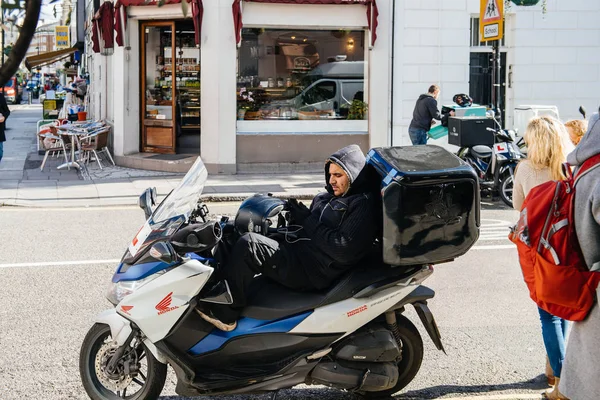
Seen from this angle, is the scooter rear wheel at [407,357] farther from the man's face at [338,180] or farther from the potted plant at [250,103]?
the potted plant at [250,103]

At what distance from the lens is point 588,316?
353cm

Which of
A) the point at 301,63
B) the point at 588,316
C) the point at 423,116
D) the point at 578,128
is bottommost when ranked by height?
the point at 588,316

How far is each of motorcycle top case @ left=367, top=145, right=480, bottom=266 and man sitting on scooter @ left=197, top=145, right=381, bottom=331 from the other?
0.58 feet

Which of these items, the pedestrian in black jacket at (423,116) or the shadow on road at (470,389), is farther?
the pedestrian in black jacket at (423,116)

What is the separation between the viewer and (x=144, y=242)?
462cm

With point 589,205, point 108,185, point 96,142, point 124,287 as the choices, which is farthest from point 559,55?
point 589,205

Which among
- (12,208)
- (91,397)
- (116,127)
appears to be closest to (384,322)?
(91,397)

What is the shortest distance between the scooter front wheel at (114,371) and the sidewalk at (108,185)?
26.9ft

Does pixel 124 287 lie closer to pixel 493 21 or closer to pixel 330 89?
pixel 493 21

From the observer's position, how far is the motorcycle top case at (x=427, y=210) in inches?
175

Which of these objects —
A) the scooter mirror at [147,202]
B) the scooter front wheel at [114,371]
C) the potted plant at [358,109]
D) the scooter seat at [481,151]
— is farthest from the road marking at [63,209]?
the scooter front wheel at [114,371]

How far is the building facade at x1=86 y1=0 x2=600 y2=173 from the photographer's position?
16.0m

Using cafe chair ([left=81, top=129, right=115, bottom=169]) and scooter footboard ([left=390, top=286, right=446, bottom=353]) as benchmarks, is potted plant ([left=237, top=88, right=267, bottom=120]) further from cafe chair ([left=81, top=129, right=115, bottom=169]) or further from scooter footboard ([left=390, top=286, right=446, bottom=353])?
scooter footboard ([left=390, top=286, right=446, bottom=353])

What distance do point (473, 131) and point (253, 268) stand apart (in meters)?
8.92
